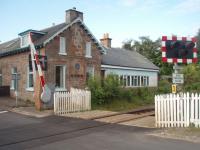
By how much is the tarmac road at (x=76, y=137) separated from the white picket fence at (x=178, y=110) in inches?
40.2

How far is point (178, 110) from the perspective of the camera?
41.1 ft

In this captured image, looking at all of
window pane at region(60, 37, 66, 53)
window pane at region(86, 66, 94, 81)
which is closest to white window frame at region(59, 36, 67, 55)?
window pane at region(60, 37, 66, 53)

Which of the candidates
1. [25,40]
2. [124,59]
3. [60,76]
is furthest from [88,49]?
[124,59]

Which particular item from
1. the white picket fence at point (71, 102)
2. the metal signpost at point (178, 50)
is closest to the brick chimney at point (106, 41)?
the white picket fence at point (71, 102)

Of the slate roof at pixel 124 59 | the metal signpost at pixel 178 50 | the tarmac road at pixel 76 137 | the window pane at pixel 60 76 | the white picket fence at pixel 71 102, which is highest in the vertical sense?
the slate roof at pixel 124 59

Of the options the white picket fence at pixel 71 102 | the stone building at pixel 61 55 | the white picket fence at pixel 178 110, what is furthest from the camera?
the stone building at pixel 61 55

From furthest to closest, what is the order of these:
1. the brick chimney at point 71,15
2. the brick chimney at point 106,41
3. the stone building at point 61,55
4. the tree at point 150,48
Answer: the tree at point 150,48, the brick chimney at point 106,41, the brick chimney at point 71,15, the stone building at point 61,55

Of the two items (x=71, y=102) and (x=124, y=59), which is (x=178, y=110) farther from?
(x=124, y=59)

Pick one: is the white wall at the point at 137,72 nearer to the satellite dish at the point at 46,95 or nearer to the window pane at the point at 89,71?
the window pane at the point at 89,71

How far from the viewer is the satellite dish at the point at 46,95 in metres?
18.6

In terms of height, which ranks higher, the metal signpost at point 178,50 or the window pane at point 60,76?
the metal signpost at point 178,50

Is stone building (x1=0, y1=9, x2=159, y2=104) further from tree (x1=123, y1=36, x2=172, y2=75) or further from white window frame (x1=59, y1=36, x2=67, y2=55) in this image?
tree (x1=123, y1=36, x2=172, y2=75)

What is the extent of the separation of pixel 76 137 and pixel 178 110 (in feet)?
14.0

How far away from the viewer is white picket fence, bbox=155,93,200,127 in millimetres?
12328
